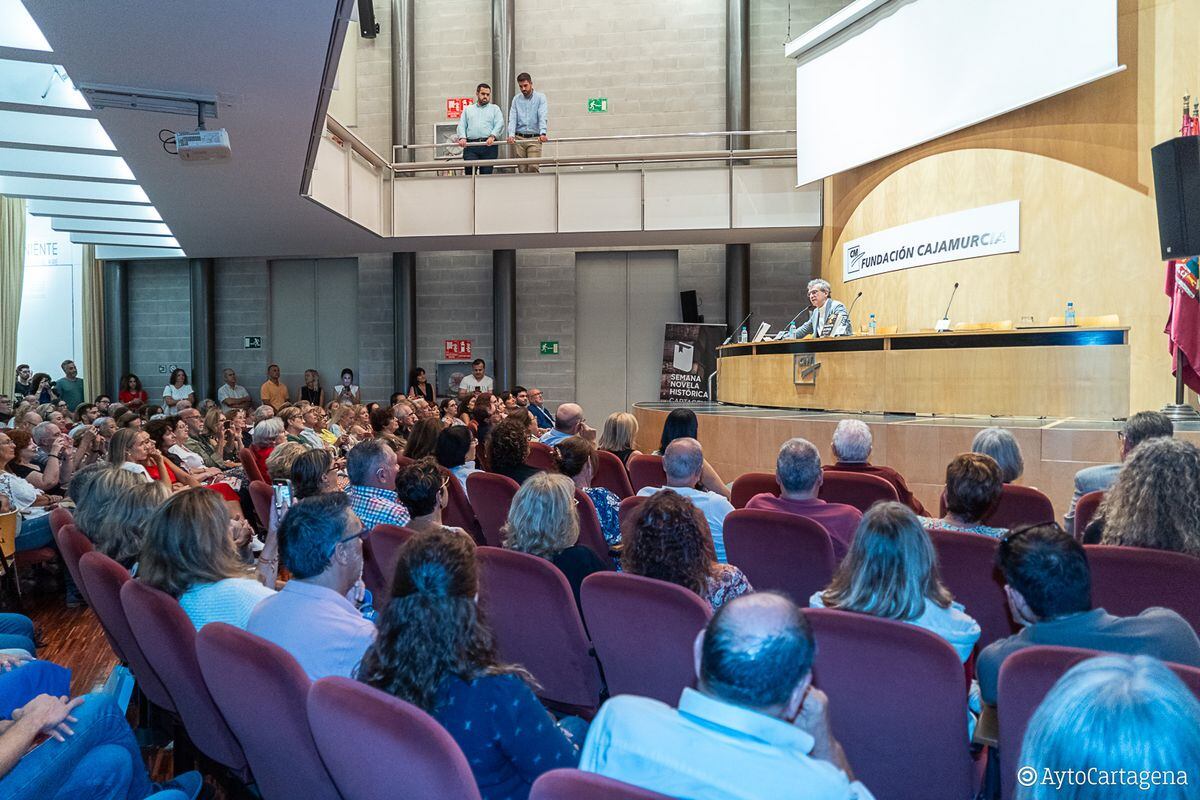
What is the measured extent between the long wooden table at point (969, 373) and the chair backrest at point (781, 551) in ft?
12.8

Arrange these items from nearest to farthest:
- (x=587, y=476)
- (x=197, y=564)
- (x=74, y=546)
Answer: (x=197, y=564)
(x=74, y=546)
(x=587, y=476)

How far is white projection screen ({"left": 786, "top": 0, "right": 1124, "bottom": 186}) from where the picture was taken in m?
7.64

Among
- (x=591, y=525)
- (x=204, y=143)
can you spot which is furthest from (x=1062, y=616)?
(x=204, y=143)

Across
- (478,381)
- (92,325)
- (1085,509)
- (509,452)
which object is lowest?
(1085,509)

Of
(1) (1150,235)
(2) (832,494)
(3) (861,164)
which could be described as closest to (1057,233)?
(1) (1150,235)

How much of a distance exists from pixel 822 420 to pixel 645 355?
751 cm

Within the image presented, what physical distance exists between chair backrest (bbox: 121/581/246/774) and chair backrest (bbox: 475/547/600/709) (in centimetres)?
77

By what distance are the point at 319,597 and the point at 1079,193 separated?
25.4 ft

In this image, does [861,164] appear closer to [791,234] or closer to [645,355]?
[791,234]

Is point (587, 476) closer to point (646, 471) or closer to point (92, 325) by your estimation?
point (646, 471)

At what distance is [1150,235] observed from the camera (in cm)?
723

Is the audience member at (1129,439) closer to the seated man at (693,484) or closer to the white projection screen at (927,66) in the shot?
the seated man at (693,484)


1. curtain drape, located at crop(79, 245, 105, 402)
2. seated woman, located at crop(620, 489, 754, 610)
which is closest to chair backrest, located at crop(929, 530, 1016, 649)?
seated woman, located at crop(620, 489, 754, 610)

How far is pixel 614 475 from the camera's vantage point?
528 cm
